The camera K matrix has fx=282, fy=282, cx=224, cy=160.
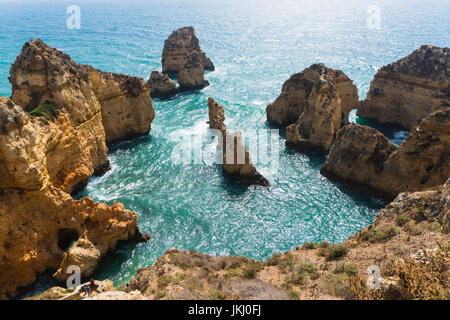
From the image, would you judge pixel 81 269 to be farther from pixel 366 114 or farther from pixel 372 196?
pixel 366 114

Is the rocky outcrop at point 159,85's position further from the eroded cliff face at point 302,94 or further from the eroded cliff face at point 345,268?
the eroded cliff face at point 345,268

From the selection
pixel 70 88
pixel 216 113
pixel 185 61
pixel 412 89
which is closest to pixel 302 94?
pixel 216 113

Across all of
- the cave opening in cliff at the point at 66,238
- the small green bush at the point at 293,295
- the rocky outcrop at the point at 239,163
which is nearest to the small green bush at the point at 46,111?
the cave opening in cliff at the point at 66,238

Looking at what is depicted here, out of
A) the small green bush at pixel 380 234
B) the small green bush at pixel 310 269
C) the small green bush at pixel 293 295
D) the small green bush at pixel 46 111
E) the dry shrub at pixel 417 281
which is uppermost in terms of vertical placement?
the small green bush at pixel 46 111

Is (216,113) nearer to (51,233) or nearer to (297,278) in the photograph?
(51,233)

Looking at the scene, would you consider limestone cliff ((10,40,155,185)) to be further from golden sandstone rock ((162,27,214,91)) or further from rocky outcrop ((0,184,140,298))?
golden sandstone rock ((162,27,214,91))
